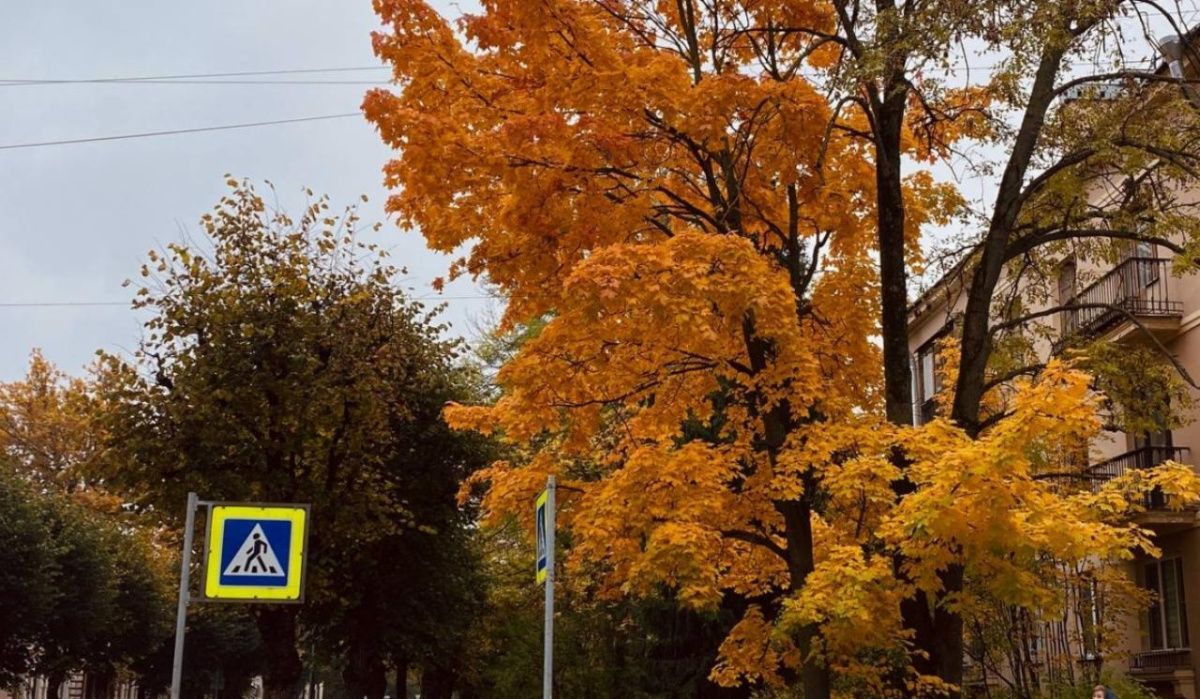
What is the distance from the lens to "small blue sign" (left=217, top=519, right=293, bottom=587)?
11461 mm

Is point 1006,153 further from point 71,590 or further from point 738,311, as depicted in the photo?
point 71,590

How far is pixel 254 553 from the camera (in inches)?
453

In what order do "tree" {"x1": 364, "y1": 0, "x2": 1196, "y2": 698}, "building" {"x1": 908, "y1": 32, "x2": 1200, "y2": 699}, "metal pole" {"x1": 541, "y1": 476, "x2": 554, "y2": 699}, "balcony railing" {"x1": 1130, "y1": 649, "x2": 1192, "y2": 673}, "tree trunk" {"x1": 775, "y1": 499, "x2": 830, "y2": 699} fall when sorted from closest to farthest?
"metal pole" {"x1": 541, "y1": 476, "x2": 554, "y2": 699}, "tree" {"x1": 364, "y1": 0, "x2": 1196, "y2": 698}, "tree trunk" {"x1": 775, "y1": 499, "x2": 830, "y2": 699}, "building" {"x1": 908, "y1": 32, "x2": 1200, "y2": 699}, "balcony railing" {"x1": 1130, "y1": 649, "x2": 1192, "y2": 673}

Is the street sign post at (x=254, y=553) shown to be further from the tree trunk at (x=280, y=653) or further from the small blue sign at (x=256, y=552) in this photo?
the tree trunk at (x=280, y=653)

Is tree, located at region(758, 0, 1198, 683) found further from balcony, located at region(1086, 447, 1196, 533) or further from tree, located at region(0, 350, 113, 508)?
tree, located at region(0, 350, 113, 508)

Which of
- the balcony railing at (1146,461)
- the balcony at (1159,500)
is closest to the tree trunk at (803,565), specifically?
the balcony railing at (1146,461)

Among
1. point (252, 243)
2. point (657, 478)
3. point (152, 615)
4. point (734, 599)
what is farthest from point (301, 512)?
point (152, 615)

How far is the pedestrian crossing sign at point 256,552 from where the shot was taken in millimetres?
11398

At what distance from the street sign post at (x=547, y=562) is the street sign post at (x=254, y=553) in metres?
2.39

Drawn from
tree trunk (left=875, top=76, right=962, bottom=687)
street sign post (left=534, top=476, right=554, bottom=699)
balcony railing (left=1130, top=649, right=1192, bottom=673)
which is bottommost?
balcony railing (left=1130, top=649, right=1192, bottom=673)

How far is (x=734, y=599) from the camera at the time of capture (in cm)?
2966

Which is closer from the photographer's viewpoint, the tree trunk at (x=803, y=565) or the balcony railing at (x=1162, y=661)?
the tree trunk at (x=803, y=565)

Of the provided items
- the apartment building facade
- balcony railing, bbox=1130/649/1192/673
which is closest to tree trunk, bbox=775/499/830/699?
the apartment building facade

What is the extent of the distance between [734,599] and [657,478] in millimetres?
15364
